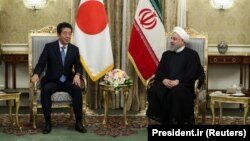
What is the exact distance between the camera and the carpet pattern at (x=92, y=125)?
5.55 meters

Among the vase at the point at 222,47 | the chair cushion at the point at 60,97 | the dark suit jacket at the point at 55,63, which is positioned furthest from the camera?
the vase at the point at 222,47

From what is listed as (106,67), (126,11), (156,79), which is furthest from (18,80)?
(156,79)

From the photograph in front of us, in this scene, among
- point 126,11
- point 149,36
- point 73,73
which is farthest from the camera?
point 126,11

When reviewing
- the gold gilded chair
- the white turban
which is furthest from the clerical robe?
the gold gilded chair

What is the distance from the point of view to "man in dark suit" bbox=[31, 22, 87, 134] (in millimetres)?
5547

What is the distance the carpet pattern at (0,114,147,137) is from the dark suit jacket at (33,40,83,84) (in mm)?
659

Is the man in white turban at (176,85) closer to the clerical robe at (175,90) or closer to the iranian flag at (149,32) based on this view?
the clerical robe at (175,90)

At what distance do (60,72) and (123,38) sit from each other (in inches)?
69.9

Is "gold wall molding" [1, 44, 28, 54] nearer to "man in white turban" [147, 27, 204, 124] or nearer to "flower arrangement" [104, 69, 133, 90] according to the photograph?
"flower arrangement" [104, 69, 133, 90]

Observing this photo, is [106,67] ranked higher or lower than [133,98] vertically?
higher

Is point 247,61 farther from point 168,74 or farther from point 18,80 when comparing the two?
point 18,80

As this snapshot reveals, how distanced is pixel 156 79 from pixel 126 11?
1.80 m

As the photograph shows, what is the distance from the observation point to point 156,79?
18.8 ft

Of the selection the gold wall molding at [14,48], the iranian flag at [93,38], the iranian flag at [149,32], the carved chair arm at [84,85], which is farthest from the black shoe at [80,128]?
the gold wall molding at [14,48]
